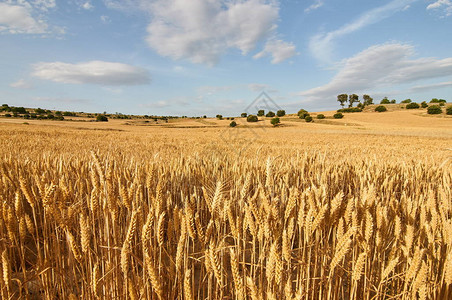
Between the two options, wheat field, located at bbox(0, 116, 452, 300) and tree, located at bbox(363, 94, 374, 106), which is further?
tree, located at bbox(363, 94, 374, 106)

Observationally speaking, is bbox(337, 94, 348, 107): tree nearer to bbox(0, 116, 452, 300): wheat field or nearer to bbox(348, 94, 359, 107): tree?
bbox(348, 94, 359, 107): tree

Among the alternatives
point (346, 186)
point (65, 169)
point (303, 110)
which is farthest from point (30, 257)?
point (303, 110)

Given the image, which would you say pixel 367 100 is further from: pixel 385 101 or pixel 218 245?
pixel 218 245

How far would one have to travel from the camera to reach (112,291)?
137 centimetres

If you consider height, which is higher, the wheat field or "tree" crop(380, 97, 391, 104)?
"tree" crop(380, 97, 391, 104)

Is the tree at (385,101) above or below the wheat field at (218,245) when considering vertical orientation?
above

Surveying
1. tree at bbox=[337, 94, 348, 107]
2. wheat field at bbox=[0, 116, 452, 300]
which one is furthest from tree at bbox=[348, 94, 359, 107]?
wheat field at bbox=[0, 116, 452, 300]

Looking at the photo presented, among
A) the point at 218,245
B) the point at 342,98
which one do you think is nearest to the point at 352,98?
the point at 342,98

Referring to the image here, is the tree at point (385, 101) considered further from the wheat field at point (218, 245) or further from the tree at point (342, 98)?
the wheat field at point (218, 245)

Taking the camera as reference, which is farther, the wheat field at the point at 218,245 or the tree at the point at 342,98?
the tree at the point at 342,98

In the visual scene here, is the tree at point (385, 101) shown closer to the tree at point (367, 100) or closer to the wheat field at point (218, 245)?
the tree at point (367, 100)

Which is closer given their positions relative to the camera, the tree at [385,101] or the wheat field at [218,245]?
the wheat field at [218,245]

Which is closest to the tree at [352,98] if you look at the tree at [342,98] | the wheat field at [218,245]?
the tree at [342,98]

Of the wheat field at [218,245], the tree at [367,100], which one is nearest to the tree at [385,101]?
the tree at [367,100]
